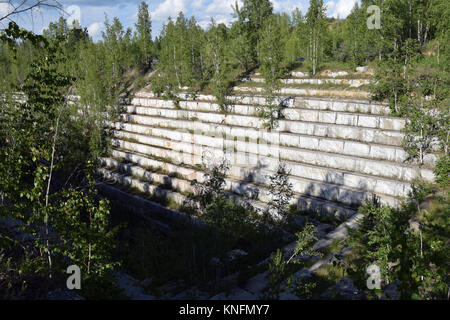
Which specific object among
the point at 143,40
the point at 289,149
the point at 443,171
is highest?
the point at 143,40

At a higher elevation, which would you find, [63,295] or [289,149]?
[289,149]

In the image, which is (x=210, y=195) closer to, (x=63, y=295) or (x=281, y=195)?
(x=281, y=195)

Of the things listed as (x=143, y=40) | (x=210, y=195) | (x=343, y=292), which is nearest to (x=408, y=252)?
(x=343, y=292)

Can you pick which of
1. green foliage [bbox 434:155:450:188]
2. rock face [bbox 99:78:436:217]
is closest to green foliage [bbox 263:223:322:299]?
rock face [bbox 99:78:436:217]

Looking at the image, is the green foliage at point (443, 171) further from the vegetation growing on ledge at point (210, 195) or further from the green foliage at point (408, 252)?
the green foliage at point (408, 252)

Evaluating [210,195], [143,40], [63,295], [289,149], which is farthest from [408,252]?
[143,40]

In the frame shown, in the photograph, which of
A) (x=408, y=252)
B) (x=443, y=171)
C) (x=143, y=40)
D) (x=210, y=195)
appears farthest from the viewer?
(x=143, y=40)

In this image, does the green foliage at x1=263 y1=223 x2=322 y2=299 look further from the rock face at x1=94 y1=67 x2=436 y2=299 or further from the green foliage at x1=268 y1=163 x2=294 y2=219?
the green foliage at x1=268 y1=163 x2=294 y2=219

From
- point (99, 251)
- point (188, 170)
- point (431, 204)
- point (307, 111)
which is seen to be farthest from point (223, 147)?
point (99, 251)

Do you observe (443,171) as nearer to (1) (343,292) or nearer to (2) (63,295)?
(1) (343,292)

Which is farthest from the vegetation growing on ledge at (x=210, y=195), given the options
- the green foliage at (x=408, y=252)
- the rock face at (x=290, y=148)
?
the rock face at (x=290, y=148)

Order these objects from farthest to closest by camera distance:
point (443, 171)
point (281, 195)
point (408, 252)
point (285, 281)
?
point (281, 195)
point (443, 171)
point (285, 281)
point (408, 252)

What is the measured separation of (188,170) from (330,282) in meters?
9.81

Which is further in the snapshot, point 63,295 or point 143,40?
point 143,40
